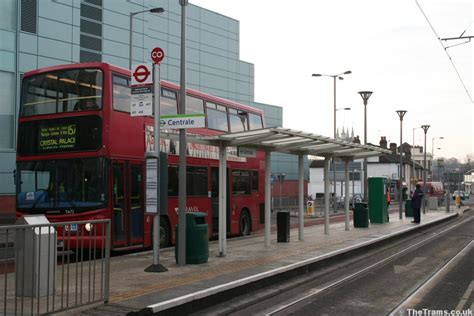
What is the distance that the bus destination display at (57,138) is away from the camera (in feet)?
40.8

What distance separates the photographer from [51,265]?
6.52 meters

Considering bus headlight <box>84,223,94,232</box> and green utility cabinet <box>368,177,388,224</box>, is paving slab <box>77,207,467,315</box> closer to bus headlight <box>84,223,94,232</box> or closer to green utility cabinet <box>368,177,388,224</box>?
bus headlight <box>84,223,94,232</box>

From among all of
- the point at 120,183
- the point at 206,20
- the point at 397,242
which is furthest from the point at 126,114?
the point at 206,20

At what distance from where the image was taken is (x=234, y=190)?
58.2 feet

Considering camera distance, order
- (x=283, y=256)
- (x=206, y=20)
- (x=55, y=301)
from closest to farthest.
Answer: (x=55, y=301), (x=283, y=256), (x=206, y=20)

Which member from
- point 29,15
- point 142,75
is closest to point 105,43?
point 29,15

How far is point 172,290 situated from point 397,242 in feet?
39.1

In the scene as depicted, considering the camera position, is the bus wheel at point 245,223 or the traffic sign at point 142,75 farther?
the bus wheel at point 245,223

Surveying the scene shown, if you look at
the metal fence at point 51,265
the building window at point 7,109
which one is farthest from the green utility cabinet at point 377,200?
the building window at point 7,109

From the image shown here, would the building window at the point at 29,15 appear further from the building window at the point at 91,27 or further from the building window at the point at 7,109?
the building window at the point at 91,27

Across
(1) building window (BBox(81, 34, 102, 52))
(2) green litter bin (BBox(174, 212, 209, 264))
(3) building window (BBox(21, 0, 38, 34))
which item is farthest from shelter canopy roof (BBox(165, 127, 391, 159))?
(1) building window (BBox(81, 34, 102, 52))

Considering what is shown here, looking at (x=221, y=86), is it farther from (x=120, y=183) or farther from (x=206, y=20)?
(x=120, y=183)

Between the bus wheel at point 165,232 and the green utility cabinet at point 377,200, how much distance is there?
11.5 meters

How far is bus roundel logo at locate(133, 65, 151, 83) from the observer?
10031 mm
